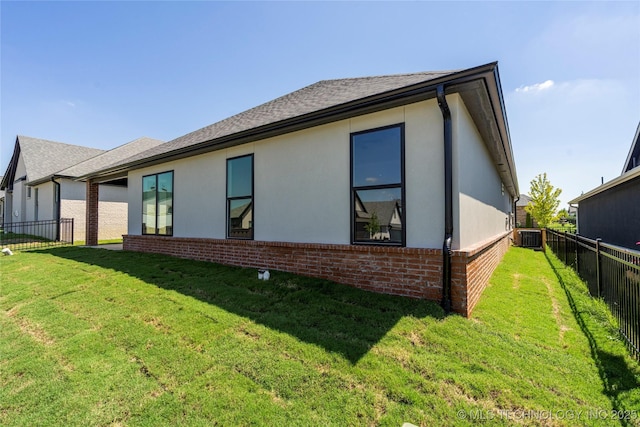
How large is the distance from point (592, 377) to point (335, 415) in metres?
2.74

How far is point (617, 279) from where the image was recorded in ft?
Answer: 14.5

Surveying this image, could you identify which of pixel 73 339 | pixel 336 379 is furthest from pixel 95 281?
pixel 336 379

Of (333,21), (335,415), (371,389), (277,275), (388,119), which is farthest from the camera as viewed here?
(333,21)

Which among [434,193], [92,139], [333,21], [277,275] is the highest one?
[92,139]

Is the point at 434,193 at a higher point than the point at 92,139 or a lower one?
lower

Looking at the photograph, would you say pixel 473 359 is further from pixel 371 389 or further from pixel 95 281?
pixel 95 281

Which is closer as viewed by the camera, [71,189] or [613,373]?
[613,373]

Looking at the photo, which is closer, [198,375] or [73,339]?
[198,375]

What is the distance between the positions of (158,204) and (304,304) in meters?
7.37

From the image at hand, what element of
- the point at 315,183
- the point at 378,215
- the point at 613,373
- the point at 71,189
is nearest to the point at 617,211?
the point at 613,373

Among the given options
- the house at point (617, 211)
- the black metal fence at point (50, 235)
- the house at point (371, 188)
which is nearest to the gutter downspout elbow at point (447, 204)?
the house at point (371, 188)

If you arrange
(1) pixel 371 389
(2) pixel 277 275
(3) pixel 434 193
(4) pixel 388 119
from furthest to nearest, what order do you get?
(2) pixel 277 275
(4) pixel 388 119
(3) pixel 434 193
(1) pixel 371 389

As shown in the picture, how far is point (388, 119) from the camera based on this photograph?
4828 mm

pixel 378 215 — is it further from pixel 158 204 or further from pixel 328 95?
pixel 158 204
